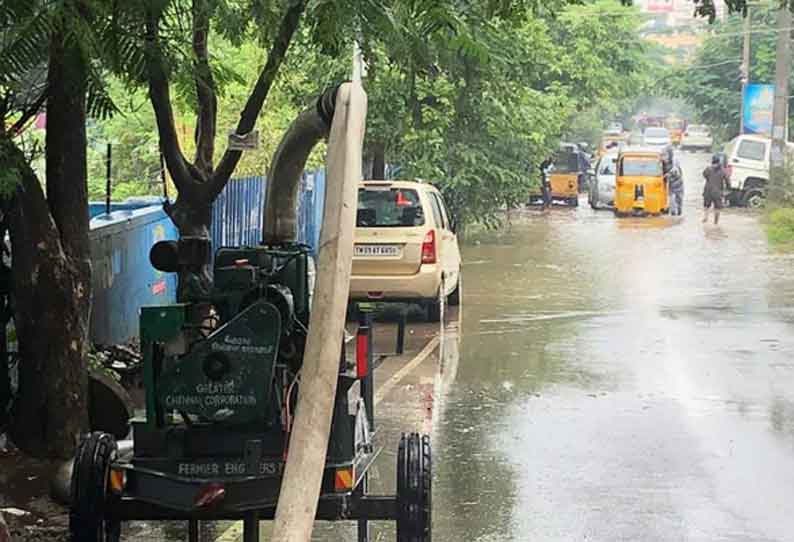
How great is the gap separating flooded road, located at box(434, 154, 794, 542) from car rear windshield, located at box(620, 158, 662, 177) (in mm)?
13991

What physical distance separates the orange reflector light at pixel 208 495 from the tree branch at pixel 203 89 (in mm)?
3050

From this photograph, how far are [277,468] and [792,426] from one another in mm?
6392

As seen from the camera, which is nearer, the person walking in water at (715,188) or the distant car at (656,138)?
the person walking in water at (715,188)

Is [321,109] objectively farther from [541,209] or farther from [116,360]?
[541,209]

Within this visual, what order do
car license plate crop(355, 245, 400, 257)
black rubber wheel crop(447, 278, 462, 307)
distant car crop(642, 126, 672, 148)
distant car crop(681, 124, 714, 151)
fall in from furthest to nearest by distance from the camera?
distant car crop(681, 124, 714, 151)
distant car crop(642, 126, 672, 148)
black rubber wheel crop(447, 278, 462, 307)
car license plate crop(355, 245, 400, 257)

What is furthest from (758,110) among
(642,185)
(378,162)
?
(378,162)

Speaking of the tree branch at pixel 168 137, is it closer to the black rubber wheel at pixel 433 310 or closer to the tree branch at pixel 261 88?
the tree branch at pixel 261 88

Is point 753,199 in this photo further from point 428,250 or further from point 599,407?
point 599,407

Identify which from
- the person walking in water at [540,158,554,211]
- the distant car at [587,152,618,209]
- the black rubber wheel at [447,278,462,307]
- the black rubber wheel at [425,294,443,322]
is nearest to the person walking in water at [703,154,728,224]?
the distant car at [587,152,618,209]

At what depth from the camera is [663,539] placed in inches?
313

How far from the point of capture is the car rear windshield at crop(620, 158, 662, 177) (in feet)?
126

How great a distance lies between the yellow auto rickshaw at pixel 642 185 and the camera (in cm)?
3834

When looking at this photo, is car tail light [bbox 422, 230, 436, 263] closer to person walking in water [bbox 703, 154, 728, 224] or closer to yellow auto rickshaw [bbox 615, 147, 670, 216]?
person walking in water [bbox 703, 154, 728, 224]

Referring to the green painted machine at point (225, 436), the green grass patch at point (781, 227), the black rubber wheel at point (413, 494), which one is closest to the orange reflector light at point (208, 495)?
the green painted machine at point (225, 436)
